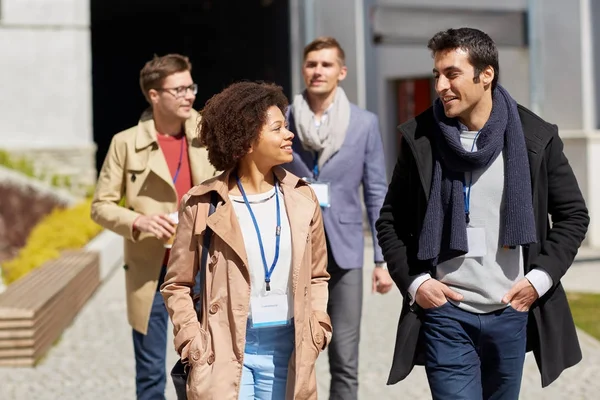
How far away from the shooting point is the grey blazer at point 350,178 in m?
5.13

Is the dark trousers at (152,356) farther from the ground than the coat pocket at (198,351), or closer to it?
closer to it

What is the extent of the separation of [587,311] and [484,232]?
6.11m

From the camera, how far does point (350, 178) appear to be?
17.0ft

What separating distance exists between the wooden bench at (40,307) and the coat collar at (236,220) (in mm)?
3925

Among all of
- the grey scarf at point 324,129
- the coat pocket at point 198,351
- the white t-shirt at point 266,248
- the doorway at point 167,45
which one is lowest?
the coat pocket at point 198,351

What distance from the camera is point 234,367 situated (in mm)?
3494

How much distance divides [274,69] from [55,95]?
538cm

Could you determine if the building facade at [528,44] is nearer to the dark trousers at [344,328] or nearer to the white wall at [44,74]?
the white wall at [44,74]

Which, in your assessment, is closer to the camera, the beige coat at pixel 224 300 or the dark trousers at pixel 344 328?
the beige coat at pixel 224 300

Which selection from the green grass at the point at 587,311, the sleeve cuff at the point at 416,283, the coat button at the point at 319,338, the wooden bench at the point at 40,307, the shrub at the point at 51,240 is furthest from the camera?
the shrub at the point at 51,240

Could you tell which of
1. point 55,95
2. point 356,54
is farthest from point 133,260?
point 55,95

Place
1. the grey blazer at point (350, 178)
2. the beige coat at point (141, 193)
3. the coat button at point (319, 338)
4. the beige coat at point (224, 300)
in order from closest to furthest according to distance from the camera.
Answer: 1. the beige coat at point (224, 300)
2. the coat button at point (319, 338)
3. the beige coat at point (141, 193)
4. the grey blazer at point (350, 178)

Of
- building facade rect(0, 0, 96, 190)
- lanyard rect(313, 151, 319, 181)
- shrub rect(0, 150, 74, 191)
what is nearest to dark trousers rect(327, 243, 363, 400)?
lanyard rect(313, 151, 319, 181)

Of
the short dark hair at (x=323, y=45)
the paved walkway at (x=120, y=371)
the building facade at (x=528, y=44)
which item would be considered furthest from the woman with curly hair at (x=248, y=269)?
the building facade at (x=528, y=44)
